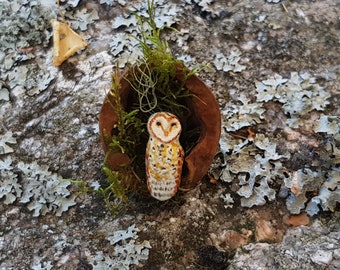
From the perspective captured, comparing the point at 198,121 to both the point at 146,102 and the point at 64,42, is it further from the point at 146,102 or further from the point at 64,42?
the point at 64,42

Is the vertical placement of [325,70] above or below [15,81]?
below

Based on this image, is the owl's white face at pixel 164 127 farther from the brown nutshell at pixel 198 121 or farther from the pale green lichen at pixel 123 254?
the pale green lichen at pixel 123 254

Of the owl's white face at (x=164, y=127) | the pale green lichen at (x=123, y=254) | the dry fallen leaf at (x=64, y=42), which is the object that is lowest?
the pale green lichen at (x=123, y=254)

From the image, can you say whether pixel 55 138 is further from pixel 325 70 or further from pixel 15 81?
pixel 325 70

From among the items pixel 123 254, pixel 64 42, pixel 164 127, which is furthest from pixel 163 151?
pixel 64 42

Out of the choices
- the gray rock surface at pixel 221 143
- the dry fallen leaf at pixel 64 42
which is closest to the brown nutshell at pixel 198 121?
the gray rock surface at pixel 221 143

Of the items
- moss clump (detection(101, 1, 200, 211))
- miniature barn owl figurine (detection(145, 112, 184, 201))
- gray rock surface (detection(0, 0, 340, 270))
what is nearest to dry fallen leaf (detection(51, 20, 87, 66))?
gray rock surface (detection(0, 0, 340, 270))

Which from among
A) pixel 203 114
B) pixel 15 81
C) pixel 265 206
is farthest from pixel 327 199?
pixel 15 81
